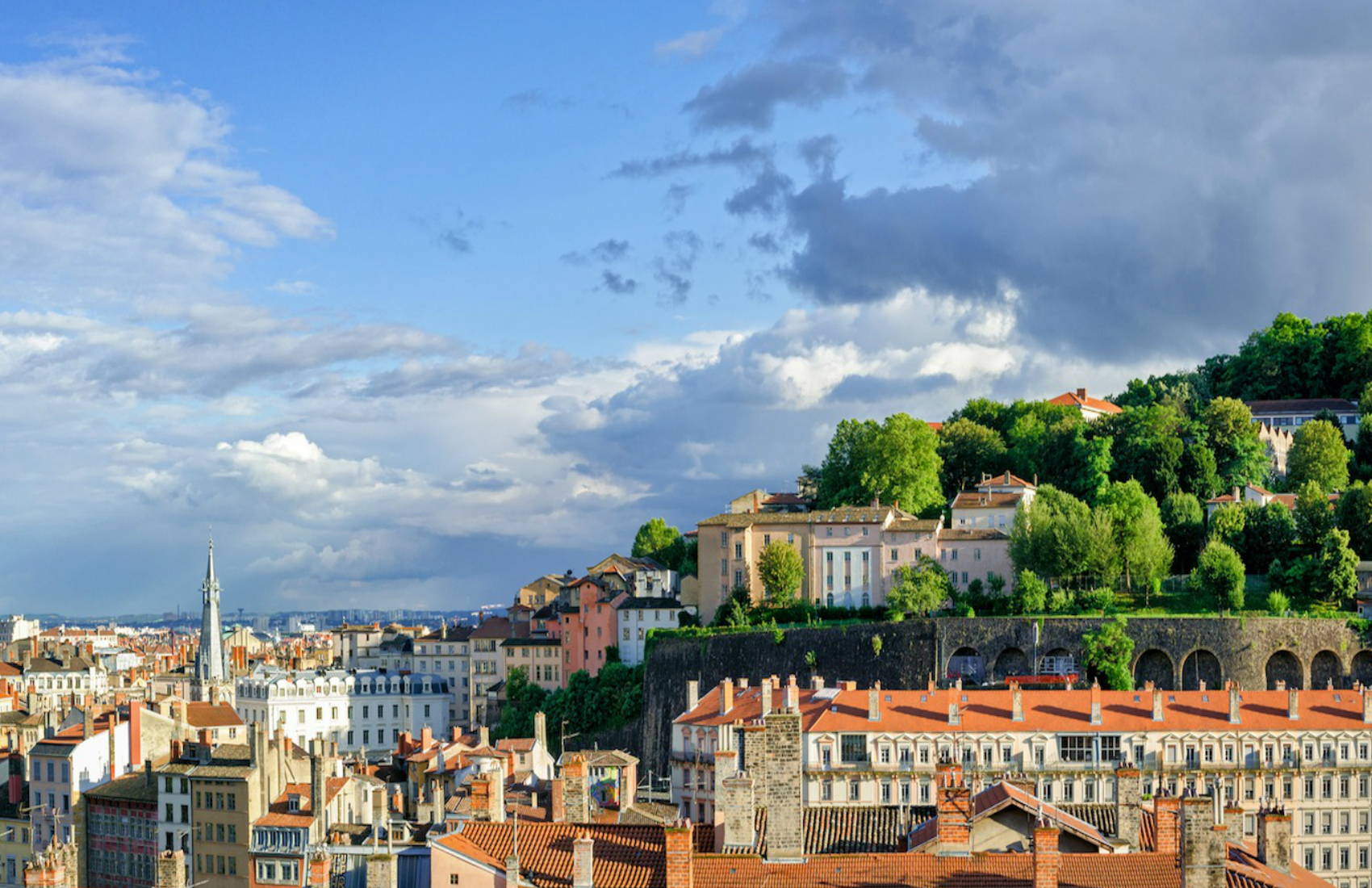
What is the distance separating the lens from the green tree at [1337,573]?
320ft

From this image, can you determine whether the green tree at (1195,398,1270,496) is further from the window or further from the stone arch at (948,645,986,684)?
the window

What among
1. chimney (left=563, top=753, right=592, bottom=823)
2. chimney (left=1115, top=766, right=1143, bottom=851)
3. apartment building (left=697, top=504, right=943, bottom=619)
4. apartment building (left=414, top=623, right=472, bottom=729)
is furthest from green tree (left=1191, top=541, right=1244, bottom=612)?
chimney (left=563, top=753, right=592, bottom=823)

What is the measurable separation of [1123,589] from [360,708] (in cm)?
4726

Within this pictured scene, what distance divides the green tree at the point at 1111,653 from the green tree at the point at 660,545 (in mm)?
37568

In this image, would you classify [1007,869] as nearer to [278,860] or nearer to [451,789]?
[278,860]

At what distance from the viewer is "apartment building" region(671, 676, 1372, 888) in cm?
7162

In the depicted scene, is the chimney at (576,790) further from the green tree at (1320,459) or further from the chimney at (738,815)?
the green tree at (1320,459)

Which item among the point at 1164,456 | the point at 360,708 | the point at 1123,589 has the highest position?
the point at 1164,456

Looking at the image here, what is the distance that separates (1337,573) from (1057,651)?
607 inches

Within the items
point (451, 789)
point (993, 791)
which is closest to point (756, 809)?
point (993, 791)

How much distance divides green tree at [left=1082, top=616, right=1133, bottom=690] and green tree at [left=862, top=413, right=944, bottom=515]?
21281mm

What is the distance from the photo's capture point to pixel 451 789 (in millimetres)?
62688

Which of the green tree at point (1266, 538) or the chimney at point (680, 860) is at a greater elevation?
the green tree at point (1266, 538)

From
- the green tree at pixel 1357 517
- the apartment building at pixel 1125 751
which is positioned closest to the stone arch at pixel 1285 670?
the green tree at pixel 1357 517
